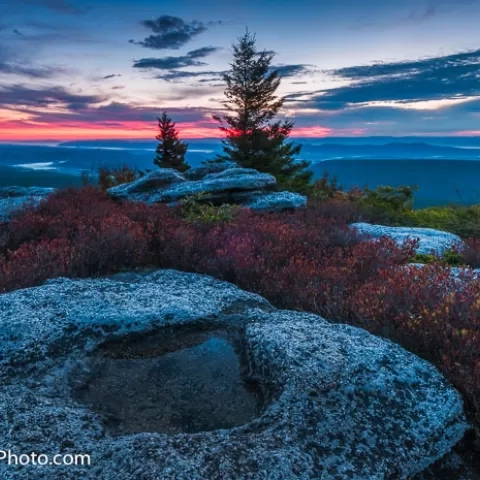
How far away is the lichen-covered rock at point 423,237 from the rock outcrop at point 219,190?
2.57 m

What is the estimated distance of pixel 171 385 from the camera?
10.0 feet

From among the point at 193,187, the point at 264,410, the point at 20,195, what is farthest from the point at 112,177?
the point at 264,410

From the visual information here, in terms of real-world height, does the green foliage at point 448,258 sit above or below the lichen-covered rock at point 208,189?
below

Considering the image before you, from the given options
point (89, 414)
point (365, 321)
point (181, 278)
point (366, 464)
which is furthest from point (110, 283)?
point (366, 464)

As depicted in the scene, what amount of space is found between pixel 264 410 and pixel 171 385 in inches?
28.9

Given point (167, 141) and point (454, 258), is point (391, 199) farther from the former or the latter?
point (167, 141)

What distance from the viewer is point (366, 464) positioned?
7.76 feet

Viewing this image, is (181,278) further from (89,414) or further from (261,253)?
(89,414)

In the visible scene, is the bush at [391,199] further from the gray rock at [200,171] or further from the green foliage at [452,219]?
the gray rock at [200,171]

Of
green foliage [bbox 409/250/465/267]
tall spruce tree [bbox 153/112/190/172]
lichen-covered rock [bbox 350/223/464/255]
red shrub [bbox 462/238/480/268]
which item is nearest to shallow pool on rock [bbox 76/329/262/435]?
green foliage [bbox 409/250/465/267]

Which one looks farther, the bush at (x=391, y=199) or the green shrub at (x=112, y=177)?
the green shrub at (x=112, y=177)

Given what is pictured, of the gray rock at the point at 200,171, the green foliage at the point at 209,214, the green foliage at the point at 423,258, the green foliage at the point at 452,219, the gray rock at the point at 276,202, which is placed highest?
the gray rock at the point at 200,171

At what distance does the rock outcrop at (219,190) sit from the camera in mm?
11289

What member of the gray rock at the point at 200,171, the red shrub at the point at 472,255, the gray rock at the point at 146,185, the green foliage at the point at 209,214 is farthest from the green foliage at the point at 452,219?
the gray rock at the point at 146,185
